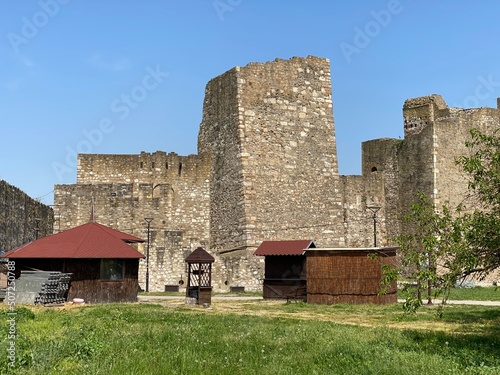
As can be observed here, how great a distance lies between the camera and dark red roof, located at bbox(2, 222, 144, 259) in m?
24.5

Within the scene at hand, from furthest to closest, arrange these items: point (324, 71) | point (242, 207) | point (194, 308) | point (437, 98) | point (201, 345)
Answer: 1. point (437, 98)
2. point (324, 71)
3. point (242, 207)
4. point (194, 308)
5. point (201, 345)

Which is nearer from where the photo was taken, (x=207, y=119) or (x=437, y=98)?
(x=207, y=119)

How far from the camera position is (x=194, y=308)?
2289 cm

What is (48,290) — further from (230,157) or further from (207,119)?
(207,119)

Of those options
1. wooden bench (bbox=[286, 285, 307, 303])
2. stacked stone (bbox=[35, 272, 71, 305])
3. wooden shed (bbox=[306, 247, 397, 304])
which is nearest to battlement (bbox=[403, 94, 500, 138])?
wooden shed (bbox=[306, 247, 397, 304])

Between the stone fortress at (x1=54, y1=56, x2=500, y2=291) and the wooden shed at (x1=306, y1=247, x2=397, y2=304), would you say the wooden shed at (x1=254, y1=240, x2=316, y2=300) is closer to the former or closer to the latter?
the wooden shed at (x1=306, y1=247, x2=397, y2=304)

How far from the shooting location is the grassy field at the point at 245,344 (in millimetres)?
10469

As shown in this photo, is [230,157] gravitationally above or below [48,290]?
above

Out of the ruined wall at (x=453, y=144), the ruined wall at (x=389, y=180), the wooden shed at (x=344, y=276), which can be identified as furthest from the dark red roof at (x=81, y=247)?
the ruined wall at (x=453, y=144)

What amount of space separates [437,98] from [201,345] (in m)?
30.0

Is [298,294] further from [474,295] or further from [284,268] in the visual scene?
[474,295]

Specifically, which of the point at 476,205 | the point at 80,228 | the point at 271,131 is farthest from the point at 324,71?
the point at 80,228

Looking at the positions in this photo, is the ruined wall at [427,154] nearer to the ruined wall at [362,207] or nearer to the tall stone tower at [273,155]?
the ruined wall at [362,207]

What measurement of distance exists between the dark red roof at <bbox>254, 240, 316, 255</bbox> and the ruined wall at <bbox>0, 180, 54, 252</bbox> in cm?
1332
